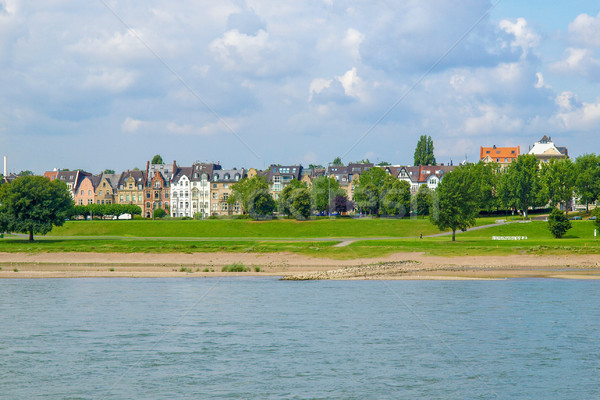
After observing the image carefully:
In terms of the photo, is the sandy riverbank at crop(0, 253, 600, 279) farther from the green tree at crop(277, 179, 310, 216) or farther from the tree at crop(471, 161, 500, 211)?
the tree at crop(471, 161, 500, 211)

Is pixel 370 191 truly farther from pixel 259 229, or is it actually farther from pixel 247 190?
pixel 259 229

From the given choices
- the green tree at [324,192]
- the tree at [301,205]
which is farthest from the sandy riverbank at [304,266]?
the green tree at [324,192]

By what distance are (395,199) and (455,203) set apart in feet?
196

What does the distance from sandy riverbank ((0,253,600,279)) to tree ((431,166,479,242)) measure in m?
17.6

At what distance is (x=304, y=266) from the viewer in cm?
6731

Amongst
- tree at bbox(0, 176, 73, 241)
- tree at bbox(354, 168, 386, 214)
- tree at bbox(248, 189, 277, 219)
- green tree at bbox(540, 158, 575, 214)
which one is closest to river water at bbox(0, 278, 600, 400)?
tree at bbox(0, 176, 73, 241)

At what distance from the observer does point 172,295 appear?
48688mm

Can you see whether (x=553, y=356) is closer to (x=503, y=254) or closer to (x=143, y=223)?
(x=503, y=254)

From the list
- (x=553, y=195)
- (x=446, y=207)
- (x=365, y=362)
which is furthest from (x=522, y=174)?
(x=365, y=362)

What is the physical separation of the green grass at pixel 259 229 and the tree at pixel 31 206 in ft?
75.4

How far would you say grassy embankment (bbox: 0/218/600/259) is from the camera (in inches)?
3014

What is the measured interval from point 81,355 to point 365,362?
13.1 metres

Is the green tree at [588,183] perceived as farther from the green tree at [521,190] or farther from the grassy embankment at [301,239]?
the grassy embankment at [301,239]

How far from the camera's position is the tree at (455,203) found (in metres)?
88.2
